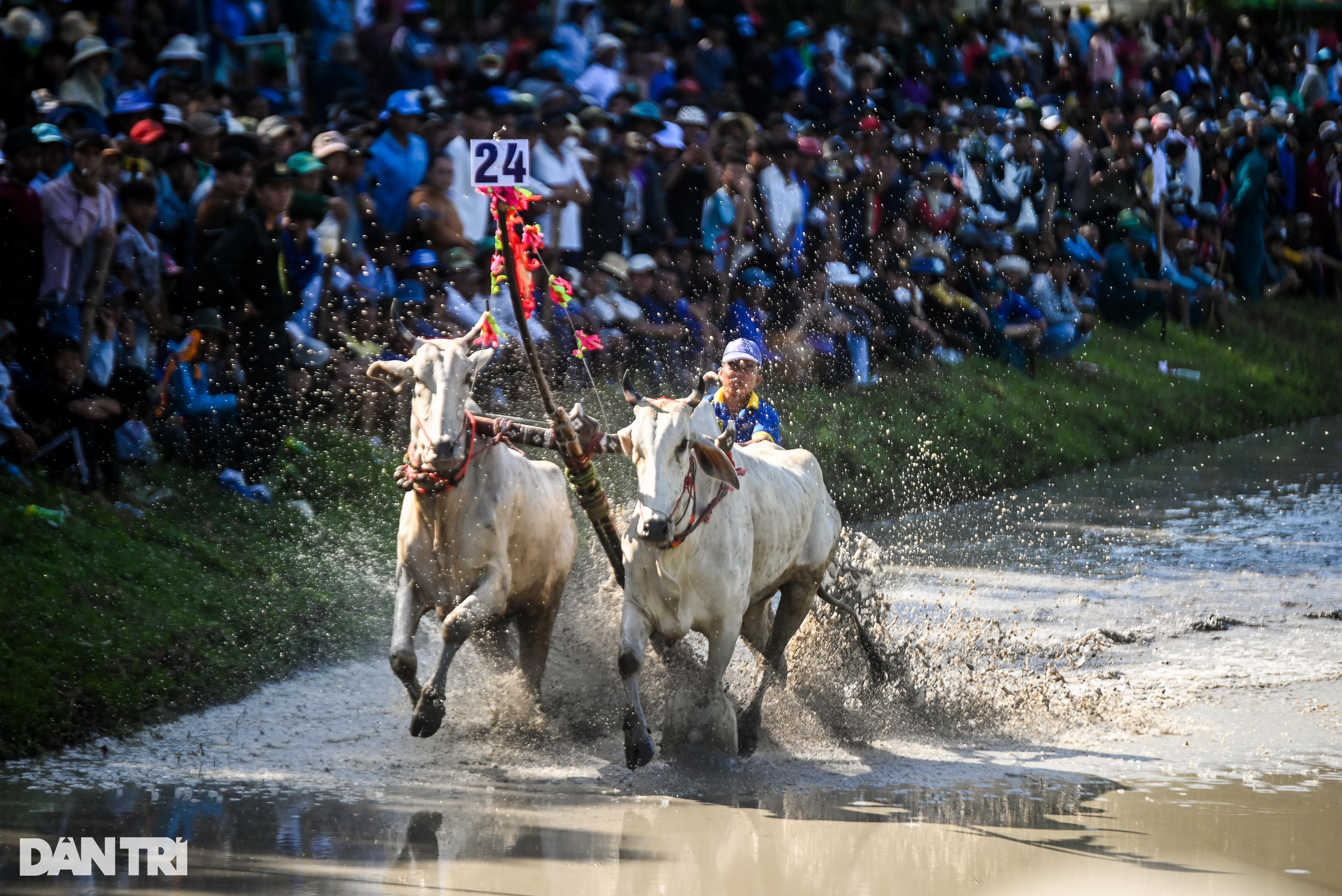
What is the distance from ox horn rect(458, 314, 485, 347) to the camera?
23.2 ft

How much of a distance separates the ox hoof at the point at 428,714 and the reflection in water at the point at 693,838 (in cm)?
30

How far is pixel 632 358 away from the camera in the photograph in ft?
40.8

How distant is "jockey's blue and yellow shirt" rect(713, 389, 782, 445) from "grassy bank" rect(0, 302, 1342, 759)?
2.51 metres

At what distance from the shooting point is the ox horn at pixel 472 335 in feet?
23.2

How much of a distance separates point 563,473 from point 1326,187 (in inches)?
653

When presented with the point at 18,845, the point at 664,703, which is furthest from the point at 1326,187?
the point at 18,845

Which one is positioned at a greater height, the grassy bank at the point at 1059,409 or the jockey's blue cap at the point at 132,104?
the jockey's blue cap at the point at 132,104

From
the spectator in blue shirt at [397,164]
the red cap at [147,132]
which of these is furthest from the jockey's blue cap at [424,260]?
the red cap at [147,132]

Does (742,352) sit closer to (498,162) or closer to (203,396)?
(498,162)

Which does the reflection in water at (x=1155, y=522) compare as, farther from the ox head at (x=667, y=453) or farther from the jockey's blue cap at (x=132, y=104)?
the jockey's blue cap at (x=132, y=104)

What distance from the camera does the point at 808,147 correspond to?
14938mm

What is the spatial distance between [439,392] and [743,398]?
2029 mm

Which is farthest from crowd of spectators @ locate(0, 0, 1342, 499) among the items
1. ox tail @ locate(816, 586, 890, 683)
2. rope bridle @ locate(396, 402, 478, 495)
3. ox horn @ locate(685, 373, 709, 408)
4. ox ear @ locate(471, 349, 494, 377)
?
ox tail @ locate(816, 586, 890, 683)

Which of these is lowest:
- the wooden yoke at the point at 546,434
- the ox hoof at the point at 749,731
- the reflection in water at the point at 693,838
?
the reflection in water at the point at 693,838
